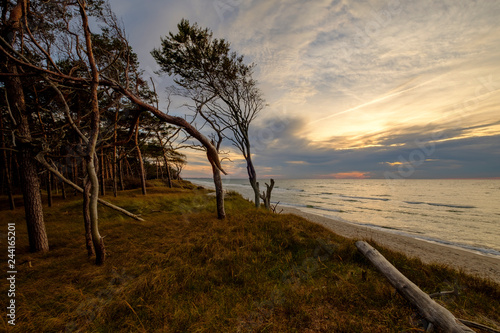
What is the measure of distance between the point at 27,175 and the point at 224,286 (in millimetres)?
6777

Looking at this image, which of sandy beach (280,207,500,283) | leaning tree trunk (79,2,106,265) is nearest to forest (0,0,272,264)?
leaning tree trunk (79,2,106,265)

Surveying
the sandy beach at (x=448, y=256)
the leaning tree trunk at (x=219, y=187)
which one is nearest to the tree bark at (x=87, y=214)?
the leaning tree trunk at (x=219, y=187)

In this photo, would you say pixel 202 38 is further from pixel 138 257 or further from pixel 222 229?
pixel 138 257

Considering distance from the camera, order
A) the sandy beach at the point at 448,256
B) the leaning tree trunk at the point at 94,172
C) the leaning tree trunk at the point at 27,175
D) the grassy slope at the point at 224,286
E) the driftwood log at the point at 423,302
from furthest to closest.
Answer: the sandy beach at the point at 448,256 → the leaning tree trunk at the point at 27,175 → the leaning tree trunk at the point at 94,172 → the grassy slope at the point at 224,286 → the driftwood log at the point at 423,302

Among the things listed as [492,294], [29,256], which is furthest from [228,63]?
[492,294]

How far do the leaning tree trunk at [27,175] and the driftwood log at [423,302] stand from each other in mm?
9667

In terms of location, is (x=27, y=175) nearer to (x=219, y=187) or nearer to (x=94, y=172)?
(x=94, y=172)

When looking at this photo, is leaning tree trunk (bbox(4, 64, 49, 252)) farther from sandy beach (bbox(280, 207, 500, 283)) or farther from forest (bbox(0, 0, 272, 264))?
sandy beach (bbox(280, 207, 500, 283))

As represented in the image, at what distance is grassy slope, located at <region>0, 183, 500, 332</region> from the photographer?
3.08 m

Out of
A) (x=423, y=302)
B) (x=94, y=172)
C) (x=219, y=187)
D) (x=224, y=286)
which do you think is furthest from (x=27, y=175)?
(x=423, y=302)

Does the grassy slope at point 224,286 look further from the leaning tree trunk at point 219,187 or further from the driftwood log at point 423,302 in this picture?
the leaning tree trunk at point 219,187

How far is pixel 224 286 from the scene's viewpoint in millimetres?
4117

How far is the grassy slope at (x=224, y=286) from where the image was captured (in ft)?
10.1

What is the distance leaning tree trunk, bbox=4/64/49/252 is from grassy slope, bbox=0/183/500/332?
0.59m
